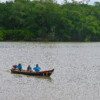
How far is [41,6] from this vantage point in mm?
89188

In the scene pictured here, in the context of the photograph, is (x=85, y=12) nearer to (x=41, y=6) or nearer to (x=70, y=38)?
(x=70, y=38)

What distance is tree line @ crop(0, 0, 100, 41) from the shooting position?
295 ft

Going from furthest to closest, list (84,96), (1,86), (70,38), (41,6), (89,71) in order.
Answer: (70,38) → (41,6) → (89,71) → (1,86) → (84,96)

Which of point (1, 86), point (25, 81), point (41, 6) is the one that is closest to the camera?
point (1, 86)

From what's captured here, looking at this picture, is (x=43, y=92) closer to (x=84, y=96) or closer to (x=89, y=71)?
(x=84, y=96)

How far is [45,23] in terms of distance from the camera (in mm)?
93125

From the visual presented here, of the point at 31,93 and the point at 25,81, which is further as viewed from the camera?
the point at 25,81

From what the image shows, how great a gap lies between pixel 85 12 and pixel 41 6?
65.8 ft

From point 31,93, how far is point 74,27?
73.5 m

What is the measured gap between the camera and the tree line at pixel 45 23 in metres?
90.1

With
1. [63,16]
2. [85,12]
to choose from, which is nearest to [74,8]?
[85,12]

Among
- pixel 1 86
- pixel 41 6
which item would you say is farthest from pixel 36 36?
pixel 1 86

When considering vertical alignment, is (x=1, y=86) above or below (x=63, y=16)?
below

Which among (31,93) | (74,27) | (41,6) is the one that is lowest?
(31,93)
